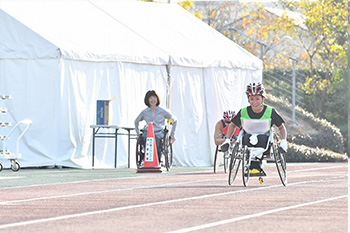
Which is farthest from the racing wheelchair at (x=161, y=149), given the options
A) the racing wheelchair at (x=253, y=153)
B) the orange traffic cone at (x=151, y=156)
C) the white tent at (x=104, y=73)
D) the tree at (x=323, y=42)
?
the tree at (x=323, y=42)

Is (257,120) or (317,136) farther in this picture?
(317,136)

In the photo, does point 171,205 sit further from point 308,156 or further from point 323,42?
point 323,42

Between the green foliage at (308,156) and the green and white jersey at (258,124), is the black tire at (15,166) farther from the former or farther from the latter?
the green foliage at (308,156)

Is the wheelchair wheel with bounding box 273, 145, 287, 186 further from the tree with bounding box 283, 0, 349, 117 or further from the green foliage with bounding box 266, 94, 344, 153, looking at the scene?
the tree with bounding box 283, 0, 349, 117

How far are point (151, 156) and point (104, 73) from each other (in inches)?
160

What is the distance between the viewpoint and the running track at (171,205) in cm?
995

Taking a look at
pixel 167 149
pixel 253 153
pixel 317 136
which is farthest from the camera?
pixel 317 136

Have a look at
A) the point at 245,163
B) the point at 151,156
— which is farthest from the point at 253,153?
the point at 151,156

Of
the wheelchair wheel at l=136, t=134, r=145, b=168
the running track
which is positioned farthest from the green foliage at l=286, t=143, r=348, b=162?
the running track

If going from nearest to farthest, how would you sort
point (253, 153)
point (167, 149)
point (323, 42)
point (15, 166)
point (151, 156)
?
point (253, 153)
point (151, 156)
point (167, 149)
point (15, 166)
point (323, 42)

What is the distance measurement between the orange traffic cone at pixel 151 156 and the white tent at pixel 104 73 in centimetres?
306

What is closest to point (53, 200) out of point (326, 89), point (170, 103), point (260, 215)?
point (260, 215)

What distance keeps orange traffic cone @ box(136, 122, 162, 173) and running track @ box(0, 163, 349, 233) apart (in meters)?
2.73

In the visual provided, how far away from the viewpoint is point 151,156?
2222 centimetres
